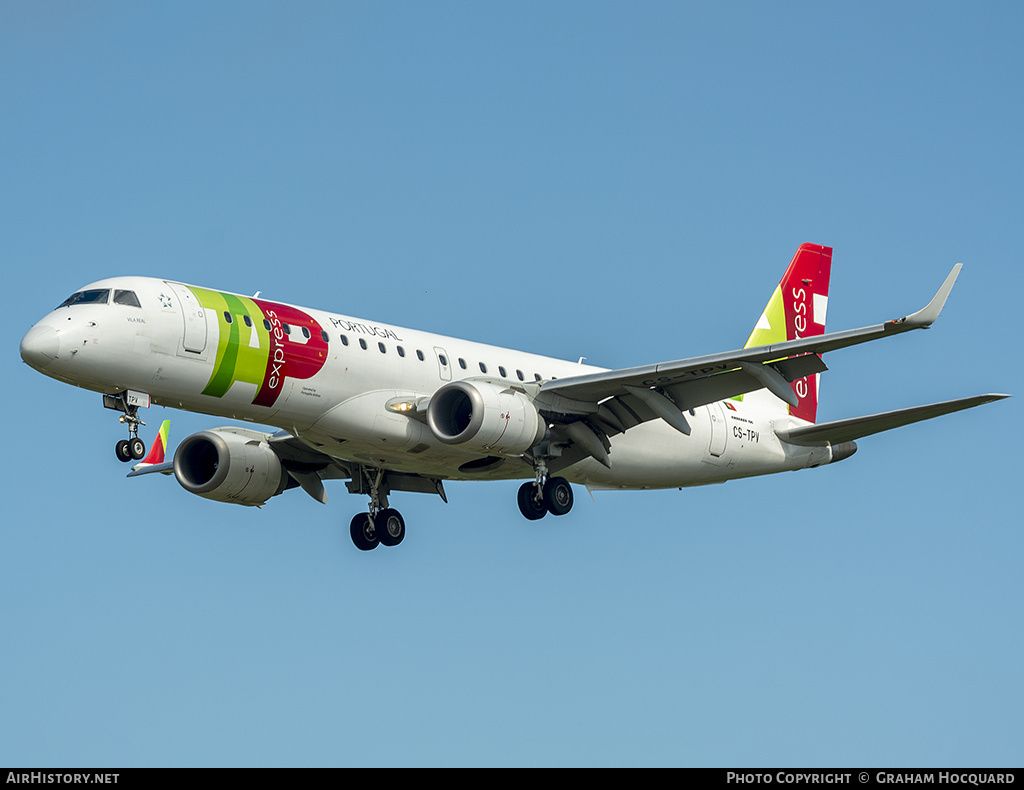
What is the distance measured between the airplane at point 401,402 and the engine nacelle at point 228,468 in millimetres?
43

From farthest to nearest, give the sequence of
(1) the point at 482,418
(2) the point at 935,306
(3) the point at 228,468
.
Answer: (3) the point at 228,468 < (1) the point at 482,418 < (2) the point at 935,306

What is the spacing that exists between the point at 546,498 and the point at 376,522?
5.32m

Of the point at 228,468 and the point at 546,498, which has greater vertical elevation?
the point at 228,468

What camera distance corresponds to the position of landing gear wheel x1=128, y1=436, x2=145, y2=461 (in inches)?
1118

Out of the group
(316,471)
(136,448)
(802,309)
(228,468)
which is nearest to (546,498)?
(316,471)

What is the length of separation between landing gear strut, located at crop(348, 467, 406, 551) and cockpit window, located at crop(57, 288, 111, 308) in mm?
9691

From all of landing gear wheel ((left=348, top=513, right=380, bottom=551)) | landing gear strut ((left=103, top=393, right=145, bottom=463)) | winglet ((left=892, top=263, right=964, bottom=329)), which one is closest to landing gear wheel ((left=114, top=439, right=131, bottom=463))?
landing gear strut ((left=103, top=393, right=145, bottom=463))

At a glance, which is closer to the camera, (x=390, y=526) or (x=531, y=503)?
(x=531, y=503)

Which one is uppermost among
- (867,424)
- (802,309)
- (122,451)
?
(802,309)

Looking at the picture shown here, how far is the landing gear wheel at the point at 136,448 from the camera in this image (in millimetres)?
28406

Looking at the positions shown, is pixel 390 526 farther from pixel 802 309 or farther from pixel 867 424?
pixel 802 309

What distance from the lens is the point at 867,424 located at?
35.0 m

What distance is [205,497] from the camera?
35094 millimetres

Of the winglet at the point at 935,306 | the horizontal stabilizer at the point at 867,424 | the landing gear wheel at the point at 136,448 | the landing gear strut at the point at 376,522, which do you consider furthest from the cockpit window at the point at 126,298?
the horizontal stabilizer at the point at 867,424
